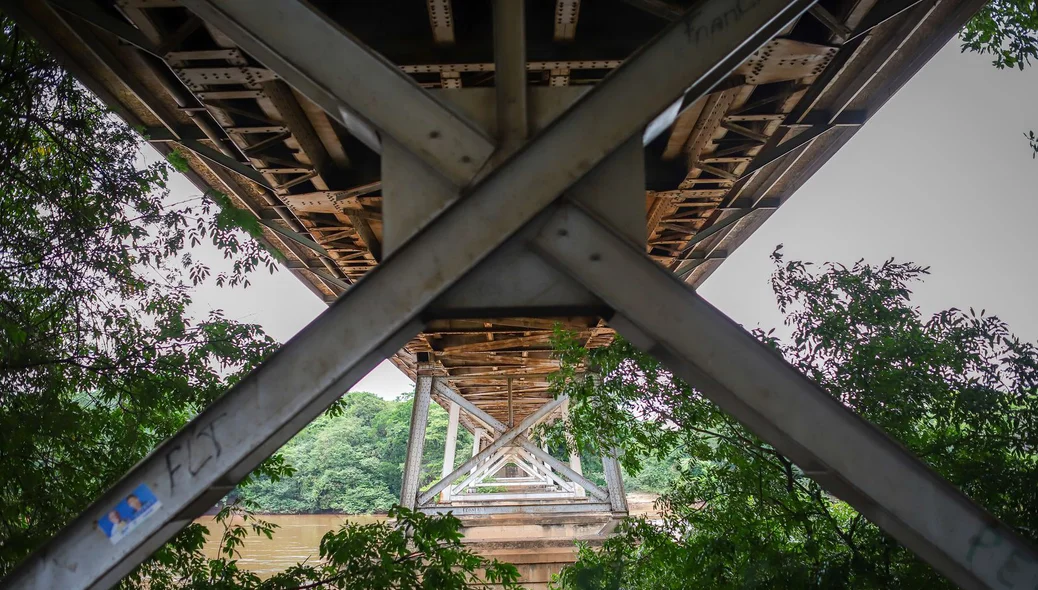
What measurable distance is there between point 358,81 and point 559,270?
3.02 ft

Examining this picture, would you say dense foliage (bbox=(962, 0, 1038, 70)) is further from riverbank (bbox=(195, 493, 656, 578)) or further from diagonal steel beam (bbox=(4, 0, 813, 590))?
riverbank (bbox=(195, 493, 656, 578))

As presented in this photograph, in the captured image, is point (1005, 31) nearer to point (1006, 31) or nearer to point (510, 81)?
point (1006, 31)

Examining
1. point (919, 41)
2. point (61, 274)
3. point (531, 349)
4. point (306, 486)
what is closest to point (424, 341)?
point (531, 349)

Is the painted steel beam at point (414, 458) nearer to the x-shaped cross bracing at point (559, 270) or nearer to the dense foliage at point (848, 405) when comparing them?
the dense foliage at point (848, 405)

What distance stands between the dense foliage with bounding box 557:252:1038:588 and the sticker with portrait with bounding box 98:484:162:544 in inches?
142

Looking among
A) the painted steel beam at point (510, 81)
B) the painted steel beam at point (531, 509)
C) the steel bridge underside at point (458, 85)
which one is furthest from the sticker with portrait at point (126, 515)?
the painted steel beam at point (531, 509)

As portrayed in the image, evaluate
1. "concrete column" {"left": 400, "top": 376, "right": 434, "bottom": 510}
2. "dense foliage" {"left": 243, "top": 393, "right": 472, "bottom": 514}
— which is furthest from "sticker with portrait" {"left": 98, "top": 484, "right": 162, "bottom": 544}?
"dense foliage" {"left": 243, "top": 393, "right": 472, "bottom": 514}

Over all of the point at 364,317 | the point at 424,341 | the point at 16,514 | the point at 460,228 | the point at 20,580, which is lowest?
the point at 20,580

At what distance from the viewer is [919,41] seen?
16.9ft

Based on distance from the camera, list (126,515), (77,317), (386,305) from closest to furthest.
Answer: (126,515) < (386,305) < (77,317)

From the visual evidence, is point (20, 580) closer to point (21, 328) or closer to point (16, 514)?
point (16, 514)

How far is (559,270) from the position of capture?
8.23 feet

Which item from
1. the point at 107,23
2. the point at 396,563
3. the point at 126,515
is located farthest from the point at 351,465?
the point at 126,515

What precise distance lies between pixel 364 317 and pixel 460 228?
422 millimetres
